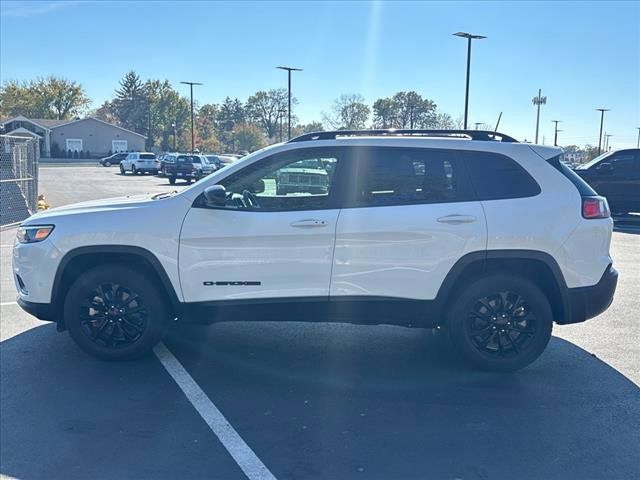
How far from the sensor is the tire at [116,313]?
176 inches

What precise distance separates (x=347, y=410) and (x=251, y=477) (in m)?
0.99

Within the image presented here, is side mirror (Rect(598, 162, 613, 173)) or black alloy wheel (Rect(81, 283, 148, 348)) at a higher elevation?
side mirror (Rect(598, 162, 613, 173))

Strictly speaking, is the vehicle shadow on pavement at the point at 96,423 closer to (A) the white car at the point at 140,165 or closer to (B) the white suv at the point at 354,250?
(B) the white suv at the point at 354,250

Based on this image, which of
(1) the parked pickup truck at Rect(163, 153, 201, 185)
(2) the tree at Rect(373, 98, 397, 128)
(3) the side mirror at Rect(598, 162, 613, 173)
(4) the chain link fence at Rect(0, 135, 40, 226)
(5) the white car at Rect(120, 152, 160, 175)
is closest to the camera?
(4) the chain link fence at Rect(0, 135, 40, 226)

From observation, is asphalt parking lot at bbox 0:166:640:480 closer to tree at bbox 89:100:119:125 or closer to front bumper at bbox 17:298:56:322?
front bumper at bbox 17:298:56:322

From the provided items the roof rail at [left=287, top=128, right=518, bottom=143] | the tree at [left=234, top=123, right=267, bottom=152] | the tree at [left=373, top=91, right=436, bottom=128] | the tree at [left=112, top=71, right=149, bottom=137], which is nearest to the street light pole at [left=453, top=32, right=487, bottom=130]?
the tree at [left=373, top=91, right=436, bottom=128]

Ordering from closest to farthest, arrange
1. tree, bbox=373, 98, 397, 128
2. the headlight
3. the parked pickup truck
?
the headlight
the parked pickup truck
tree, bbox=373, 98, 397, 128

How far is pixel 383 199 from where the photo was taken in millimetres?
4387

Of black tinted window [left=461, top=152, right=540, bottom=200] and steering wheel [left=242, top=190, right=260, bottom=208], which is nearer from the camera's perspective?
black tinted window [left=461, top=152, right=540, bottom=200]

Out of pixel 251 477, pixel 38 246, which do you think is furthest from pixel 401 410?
pixel 38 246

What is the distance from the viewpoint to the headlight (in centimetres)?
450

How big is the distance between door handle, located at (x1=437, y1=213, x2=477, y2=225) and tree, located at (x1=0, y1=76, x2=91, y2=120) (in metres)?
94.9

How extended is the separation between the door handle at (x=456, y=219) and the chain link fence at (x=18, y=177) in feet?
36.9

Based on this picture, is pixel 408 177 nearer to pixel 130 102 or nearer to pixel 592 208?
pixel 592 208
